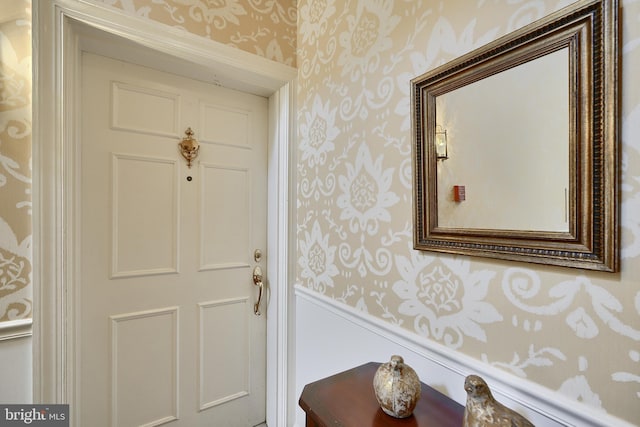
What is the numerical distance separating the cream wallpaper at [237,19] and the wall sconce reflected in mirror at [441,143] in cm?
100

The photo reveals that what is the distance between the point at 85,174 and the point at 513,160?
1.52 metres

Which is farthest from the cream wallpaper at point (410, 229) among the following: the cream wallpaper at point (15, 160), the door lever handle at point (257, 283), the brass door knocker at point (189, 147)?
the cream wallpaper at point (15, 160)

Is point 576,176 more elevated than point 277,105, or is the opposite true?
point 277,105

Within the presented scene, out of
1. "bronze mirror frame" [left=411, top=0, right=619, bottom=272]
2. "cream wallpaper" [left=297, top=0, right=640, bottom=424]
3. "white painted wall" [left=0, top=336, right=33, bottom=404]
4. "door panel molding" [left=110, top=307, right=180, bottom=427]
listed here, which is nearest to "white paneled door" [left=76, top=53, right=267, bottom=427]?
"door panel molding" [left=110, top=307, right=180, bottom=427]

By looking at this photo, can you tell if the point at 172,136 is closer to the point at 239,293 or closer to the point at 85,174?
the point at 85,174

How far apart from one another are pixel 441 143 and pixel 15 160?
1.35 meters

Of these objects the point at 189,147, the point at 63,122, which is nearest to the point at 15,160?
the point at 63,122

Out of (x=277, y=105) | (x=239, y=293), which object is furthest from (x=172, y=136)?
(x=239, y=293)

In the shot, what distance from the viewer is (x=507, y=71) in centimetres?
66

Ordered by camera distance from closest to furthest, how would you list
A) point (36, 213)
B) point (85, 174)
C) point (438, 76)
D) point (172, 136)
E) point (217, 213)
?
1. point (438, 76)
2. point (36, 213)
3. point (85, 174)
4. point (172, 136)
5. point (217, 213)

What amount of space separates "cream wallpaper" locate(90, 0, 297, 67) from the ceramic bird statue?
152 centimetres

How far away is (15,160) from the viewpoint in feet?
3.10

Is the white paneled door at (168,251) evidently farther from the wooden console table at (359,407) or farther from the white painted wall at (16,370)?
the wooden console table at (359,407)

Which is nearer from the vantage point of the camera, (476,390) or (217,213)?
Answer: (476,390)
